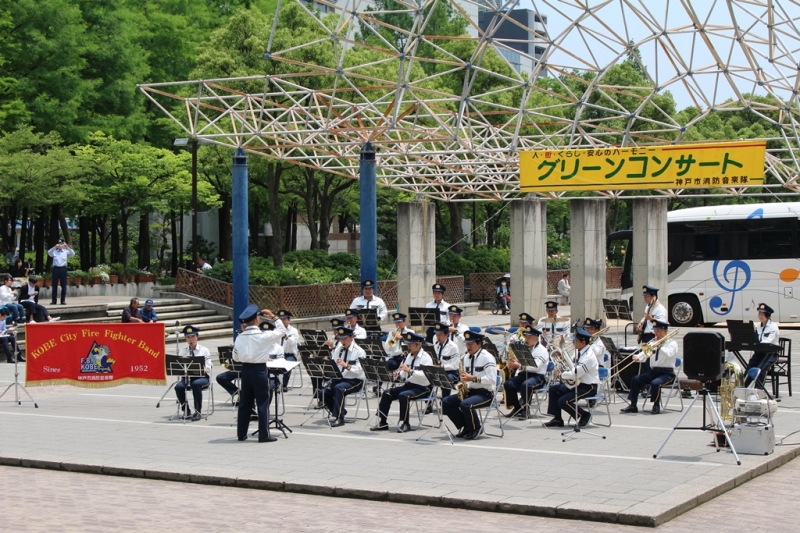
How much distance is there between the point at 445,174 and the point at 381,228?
2257 centimetres

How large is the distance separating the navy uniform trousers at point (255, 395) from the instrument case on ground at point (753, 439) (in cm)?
606

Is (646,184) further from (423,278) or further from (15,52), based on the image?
(15,52)

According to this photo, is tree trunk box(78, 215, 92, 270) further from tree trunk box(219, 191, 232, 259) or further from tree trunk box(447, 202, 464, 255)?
tree trunk box(447, 202, 464, 255)

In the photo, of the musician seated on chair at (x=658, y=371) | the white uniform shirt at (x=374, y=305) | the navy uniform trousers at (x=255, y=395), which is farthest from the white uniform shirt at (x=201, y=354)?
the musician seated on chair at (x=658, y=371)

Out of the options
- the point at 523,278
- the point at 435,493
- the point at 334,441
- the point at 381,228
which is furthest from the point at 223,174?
the point at 435,493

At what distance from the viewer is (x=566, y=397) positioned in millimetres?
15758

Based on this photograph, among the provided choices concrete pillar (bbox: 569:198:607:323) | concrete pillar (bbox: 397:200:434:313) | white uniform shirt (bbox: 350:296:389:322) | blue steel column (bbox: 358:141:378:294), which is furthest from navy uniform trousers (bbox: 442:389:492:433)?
concrete pillar (bbox: 569:198:607:323)

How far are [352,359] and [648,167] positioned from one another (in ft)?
34.4

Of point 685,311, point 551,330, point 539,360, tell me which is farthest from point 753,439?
point 685,311

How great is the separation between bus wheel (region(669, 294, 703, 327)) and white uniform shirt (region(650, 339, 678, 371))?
709 inches

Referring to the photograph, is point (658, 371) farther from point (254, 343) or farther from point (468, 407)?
point (254, 343)

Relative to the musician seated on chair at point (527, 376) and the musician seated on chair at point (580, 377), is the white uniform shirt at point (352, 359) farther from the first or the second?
the musician seated on chair at point (580, 377)

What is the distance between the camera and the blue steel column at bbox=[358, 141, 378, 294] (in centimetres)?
2738

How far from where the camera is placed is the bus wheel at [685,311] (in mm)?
34781
